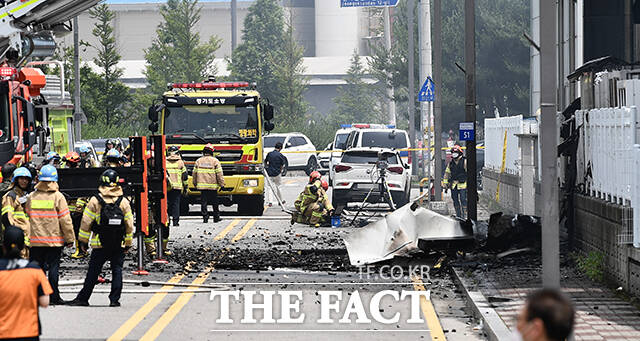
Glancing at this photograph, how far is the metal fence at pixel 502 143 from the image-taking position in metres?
27.2

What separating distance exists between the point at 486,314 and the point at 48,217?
187 inches

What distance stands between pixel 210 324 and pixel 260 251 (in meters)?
7.44

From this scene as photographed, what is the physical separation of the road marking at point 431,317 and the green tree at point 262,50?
71.4 metres

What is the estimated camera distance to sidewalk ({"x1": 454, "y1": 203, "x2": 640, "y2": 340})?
36.4 ft

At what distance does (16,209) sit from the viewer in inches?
510

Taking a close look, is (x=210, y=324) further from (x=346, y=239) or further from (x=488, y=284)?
(x=346, y=239)

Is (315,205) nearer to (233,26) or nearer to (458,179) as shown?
(458,179)

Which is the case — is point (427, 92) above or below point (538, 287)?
above

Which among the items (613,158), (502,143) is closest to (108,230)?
(613,158)

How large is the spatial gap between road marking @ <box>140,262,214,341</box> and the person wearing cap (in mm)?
3343

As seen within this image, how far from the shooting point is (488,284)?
1481 centimetres

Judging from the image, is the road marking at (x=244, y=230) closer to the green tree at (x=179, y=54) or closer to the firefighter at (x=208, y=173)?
the firefighter at (x=208, y=173)

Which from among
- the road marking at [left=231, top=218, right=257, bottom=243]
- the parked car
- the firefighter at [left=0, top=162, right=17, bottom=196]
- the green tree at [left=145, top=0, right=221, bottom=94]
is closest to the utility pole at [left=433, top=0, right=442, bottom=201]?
the road marking at [left=231, top=218, right=257, bottom=243]

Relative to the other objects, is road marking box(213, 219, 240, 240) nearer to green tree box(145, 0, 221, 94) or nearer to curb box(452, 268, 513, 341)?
curb box(452, 268, 513, 341)
